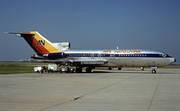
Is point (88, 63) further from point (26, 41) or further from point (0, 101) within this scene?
point (0, 101)

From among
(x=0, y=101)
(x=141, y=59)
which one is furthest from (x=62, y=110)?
(x=141, y=59)

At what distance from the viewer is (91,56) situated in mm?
43375

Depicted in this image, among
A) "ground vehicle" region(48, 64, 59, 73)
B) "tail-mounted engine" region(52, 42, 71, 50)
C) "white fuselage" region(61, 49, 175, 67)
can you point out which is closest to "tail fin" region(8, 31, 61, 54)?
Answer: "tail-mounted engine" region(52, 42, 71, 50)

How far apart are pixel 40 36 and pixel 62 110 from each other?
3722 centimetres

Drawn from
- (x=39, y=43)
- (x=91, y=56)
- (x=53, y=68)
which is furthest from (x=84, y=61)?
(x=39, y=43)

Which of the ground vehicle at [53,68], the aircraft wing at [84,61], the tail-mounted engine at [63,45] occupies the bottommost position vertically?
the ground vehicle at [53,68]

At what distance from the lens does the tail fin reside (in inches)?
1779

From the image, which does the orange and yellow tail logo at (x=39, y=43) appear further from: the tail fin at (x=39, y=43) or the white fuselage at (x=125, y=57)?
the white fuselage at (x=125, y=57)

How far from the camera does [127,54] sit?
41250mm

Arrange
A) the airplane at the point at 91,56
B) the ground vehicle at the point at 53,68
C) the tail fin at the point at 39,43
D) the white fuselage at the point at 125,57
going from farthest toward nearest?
the tail fin at the point at 39,43 < the ground vehicle at the point at 53,68 < the airplane at the point at 91,56 < the white fuselage at the point at 125,57

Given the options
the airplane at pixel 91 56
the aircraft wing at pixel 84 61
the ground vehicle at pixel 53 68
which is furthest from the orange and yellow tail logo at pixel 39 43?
the ground vehicle at pixel 53 68

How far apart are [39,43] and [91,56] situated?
8.95 m

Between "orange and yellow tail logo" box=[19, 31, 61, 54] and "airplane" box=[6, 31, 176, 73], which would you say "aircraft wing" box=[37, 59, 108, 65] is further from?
"orange and yellow tail logo" box=[19, 31, 61, 54]

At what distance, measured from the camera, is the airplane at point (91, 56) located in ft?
132
